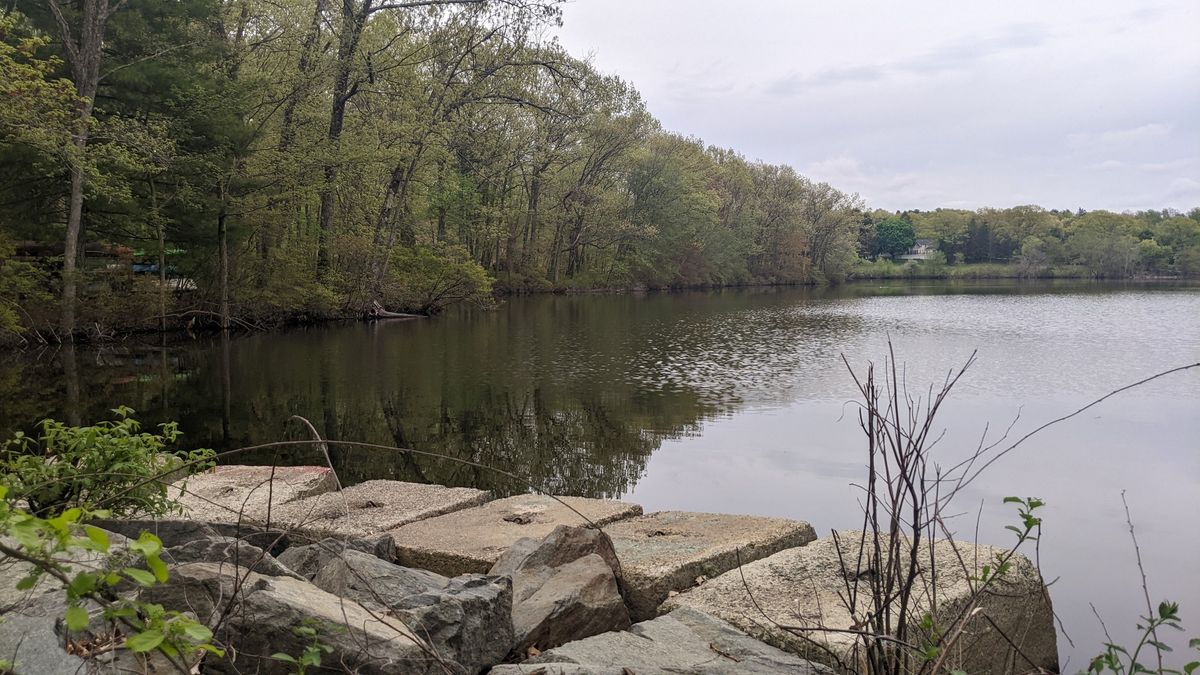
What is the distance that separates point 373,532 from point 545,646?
245 cm

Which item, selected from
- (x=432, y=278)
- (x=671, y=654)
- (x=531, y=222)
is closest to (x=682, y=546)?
(x=671, y=654)

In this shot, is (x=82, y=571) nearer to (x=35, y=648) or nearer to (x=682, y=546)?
(x=35, y=648)

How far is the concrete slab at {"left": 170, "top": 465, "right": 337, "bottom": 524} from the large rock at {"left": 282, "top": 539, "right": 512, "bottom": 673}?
2294 mm

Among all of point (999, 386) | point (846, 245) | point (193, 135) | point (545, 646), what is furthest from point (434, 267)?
point (846, 245)

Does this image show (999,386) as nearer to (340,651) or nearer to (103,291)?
(340,651)

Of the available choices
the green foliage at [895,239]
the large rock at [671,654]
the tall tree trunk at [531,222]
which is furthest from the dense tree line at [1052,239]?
the large rock at [671,654]

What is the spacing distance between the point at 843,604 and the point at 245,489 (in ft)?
17.6

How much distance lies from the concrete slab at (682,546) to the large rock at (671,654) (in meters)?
0.60

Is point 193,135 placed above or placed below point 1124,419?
above

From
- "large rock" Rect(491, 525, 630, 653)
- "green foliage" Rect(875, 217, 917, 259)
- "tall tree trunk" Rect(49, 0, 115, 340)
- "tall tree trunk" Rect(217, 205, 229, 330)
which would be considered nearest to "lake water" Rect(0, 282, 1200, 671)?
"tall tree trunk" Rect(217, 205, 229, 330)

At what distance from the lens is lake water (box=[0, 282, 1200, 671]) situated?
8812 mm

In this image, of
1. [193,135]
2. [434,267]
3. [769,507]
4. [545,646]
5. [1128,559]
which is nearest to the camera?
[545,646]

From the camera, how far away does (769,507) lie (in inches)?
364

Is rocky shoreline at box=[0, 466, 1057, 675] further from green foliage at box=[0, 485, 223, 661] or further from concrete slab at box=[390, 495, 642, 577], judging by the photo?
green foliage at box=[0, 485, 223, 661]
